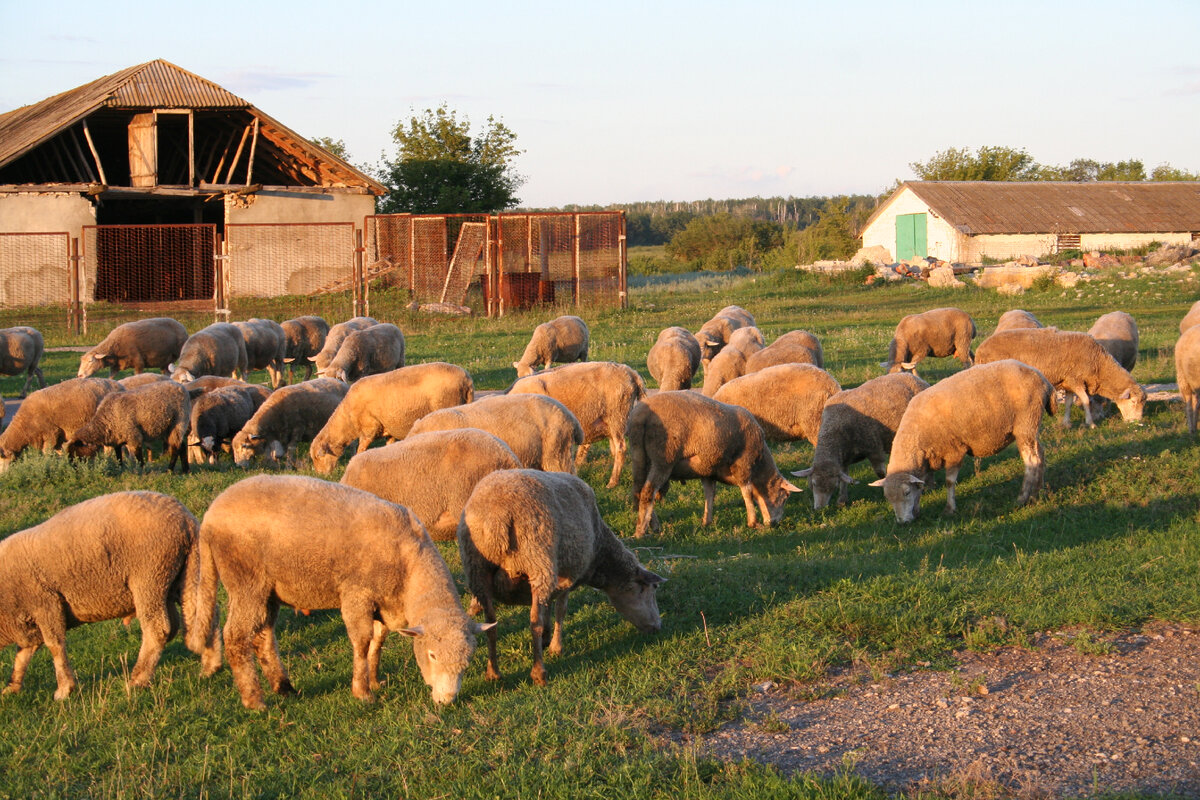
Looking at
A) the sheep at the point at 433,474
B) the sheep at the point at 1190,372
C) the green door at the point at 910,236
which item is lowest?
the sheep at the point at 433,474

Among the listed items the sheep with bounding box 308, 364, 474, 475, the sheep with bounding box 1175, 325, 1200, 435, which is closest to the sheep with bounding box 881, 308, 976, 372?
the sheep with bounding box 1175, 325, 1200, 435

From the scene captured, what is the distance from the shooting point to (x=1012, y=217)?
5019 centimetres

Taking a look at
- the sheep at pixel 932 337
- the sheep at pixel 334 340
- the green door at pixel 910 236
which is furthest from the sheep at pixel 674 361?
the green door at pixel 910 236

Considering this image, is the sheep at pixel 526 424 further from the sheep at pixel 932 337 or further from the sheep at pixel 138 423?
the sheep at pixel 932 337

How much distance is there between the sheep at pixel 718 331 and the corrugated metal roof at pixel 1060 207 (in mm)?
31439

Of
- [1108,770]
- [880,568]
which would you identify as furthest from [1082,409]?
[1108,770]

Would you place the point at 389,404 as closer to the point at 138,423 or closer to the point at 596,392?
the point at 596,392

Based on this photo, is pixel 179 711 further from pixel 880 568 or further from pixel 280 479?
pixel 880 568

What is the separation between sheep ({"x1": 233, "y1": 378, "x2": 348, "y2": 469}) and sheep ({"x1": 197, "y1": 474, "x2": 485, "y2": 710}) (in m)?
6.57

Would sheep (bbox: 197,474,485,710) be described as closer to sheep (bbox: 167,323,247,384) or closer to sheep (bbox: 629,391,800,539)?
sheep (bbox: 629,391,800,539)

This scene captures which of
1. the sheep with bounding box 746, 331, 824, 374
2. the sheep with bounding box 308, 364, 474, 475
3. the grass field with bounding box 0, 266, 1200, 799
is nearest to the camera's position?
the grass field with bounding box 0, 266, 1200, 799

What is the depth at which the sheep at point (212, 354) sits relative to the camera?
54.8 feet

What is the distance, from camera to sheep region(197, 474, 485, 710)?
19.8 feet

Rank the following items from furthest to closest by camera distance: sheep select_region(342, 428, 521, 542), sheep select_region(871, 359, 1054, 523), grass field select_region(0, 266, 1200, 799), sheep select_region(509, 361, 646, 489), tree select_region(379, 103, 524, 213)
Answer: tree select_region(379, 103, 524, 213), sheep select_region(509, 361, 646, 489), sheep select_region(871, 359, 1054, 523), sheep select_region(342, 428, 521, 542), grass field select_region(0, 266, 1200, 799)
